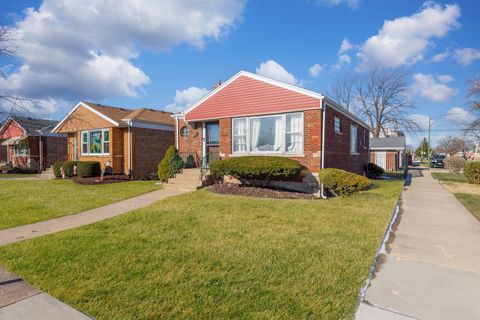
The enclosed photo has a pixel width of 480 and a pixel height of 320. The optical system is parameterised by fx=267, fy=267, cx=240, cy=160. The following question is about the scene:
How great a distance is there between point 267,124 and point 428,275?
857 cm

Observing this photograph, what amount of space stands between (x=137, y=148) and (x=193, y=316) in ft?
48.3

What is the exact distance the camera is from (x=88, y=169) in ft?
51.5

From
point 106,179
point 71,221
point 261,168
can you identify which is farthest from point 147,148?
point 71,221

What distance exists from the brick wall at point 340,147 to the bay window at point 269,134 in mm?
1226

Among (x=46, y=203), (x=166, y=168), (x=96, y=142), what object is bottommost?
(x=46, y=203)

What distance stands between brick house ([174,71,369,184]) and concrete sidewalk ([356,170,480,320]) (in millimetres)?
4932

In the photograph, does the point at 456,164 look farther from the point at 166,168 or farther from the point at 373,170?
the point at 166,168

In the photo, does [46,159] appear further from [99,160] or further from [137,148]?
[137,148]

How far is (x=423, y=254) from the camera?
14.6 feet

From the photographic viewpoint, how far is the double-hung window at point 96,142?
55.0 feet

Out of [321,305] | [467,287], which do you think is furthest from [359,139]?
[321,305]

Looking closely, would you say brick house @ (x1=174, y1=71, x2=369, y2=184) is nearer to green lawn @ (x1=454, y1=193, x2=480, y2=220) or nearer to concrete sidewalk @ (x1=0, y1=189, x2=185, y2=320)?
green lawn @ (x1=454, y1=193, x2=480, y2=220)

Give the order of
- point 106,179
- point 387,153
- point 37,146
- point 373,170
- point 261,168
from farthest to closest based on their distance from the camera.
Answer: point 387,153 → point 37,146 → point 373,170 → point 106,179 → point 261,168

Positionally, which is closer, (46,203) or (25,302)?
(25,302)
